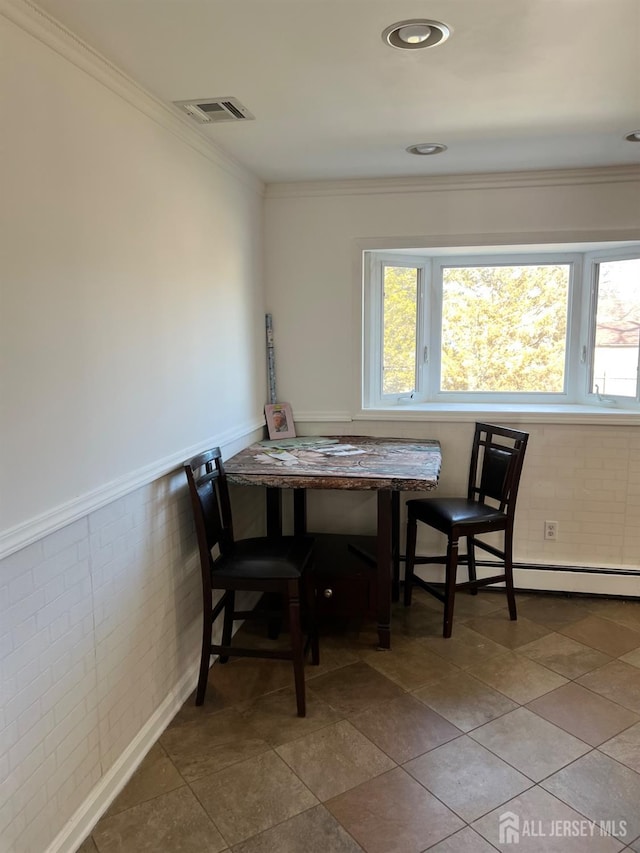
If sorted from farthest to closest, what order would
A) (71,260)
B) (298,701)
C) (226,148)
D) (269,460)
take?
1. (269,460)
2. (226,148)
3. (298,701)
4. (71,260)

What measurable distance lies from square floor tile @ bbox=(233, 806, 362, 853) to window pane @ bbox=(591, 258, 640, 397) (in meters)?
2.72

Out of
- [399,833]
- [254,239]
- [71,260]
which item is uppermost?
[254,239]

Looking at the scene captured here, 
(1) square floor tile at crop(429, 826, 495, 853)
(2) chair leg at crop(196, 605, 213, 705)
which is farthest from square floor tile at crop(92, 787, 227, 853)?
(1) square floor tile at crop(429, 826, 495, 853)

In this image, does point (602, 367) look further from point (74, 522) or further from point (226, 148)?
point (74, 522)

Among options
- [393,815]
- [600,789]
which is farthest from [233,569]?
[600,789]

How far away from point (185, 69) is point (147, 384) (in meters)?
1.03

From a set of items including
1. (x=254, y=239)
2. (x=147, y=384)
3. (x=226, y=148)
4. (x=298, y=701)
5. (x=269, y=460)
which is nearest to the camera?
(x=147, y=384)

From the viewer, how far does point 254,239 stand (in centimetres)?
323

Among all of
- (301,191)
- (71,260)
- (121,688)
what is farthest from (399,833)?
(301,191)

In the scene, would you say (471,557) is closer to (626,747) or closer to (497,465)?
(497,465)

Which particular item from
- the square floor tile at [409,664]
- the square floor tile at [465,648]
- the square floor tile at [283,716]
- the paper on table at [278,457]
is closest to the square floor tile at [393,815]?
the square floor tile at [283,716]

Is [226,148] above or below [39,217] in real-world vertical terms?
above

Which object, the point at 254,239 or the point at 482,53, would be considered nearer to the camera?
the point at 482,53

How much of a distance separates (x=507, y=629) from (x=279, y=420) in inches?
65.6
